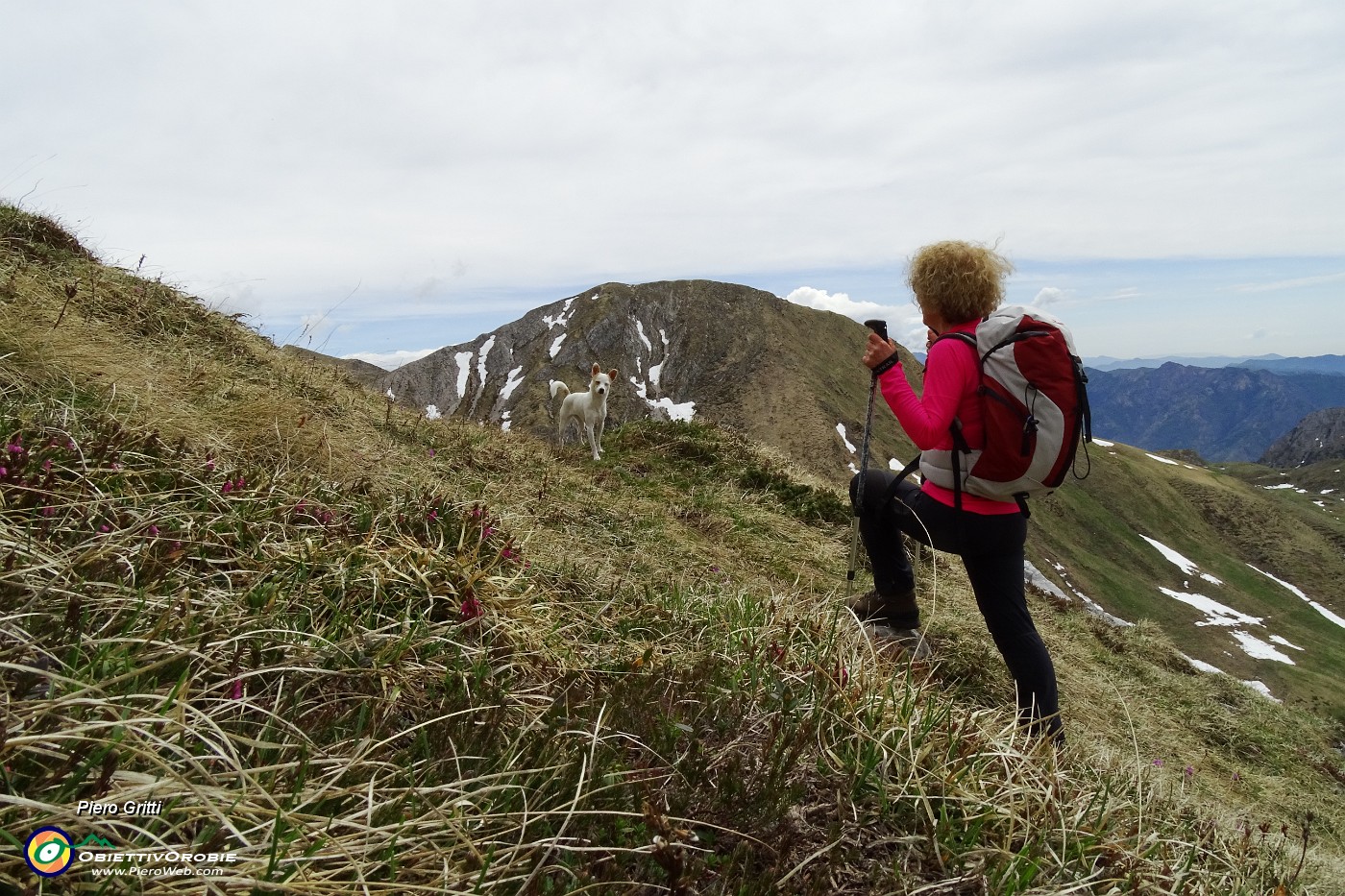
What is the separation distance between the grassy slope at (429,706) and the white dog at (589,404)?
9.67 metres

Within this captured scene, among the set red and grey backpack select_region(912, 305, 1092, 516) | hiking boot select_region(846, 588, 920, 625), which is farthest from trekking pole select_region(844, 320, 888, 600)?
red and grey backpack select_region(912, 305, 1092, 516)

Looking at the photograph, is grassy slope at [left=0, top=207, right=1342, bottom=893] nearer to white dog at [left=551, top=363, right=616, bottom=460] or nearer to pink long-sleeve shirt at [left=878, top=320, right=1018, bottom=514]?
pink long-sleeve shirt at [left=878, top=320, right=1018, bottom=514]

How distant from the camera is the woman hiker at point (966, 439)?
4.11 m

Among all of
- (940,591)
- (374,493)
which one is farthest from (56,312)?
(940,591)

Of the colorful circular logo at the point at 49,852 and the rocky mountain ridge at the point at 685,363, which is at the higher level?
the rocky mountain ridge at the point at 685,363

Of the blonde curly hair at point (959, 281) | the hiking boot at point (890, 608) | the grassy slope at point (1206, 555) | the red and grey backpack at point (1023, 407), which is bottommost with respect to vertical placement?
the grassy slope at point (1206, 555)

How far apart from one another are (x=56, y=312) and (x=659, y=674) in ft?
20.0

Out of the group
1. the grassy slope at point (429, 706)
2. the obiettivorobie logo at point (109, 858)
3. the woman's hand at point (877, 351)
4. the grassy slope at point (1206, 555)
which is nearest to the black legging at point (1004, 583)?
the grassy slope at point (429, 706)

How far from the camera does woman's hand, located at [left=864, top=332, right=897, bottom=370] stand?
4.51m

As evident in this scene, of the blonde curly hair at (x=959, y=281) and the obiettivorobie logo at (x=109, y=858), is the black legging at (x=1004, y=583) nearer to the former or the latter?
the blonde curly hair at (x=959, y=281)

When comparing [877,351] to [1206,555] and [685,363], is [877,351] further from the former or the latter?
[1206,555]

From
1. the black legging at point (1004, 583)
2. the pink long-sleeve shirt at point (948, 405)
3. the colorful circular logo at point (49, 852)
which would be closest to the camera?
the colorful circular logo at point (49, 852)

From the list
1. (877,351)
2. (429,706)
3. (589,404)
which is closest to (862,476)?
(877,351)

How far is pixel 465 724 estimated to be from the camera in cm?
245
